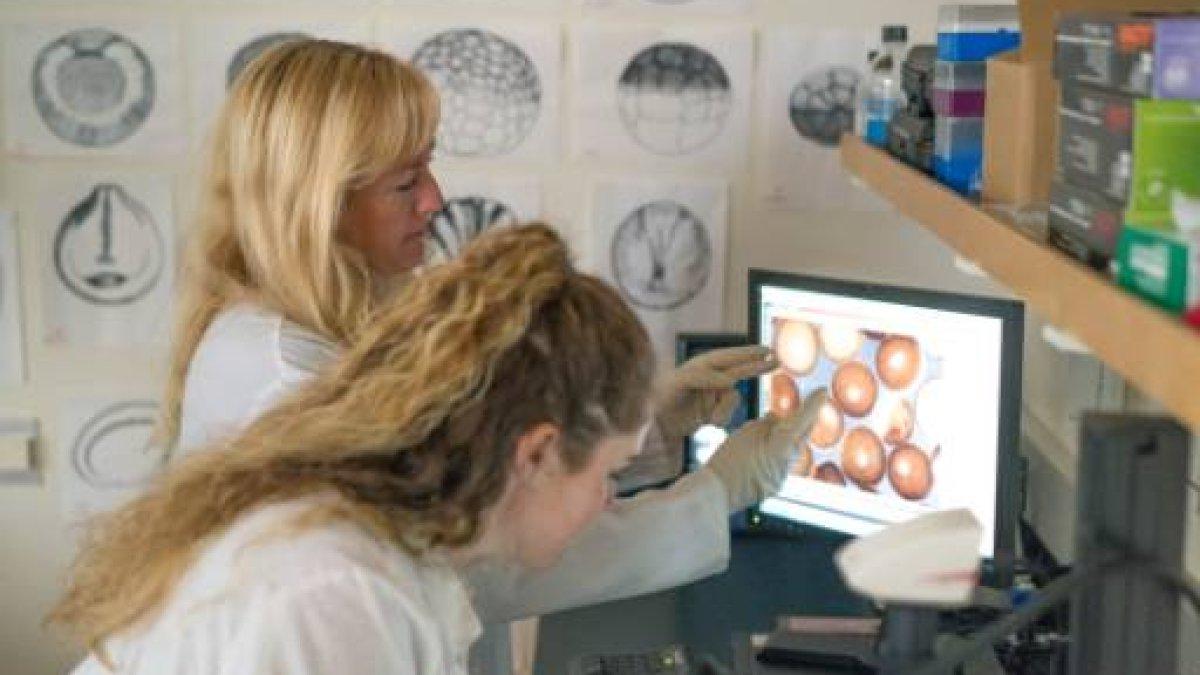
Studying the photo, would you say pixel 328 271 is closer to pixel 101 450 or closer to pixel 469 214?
pixel 469 214

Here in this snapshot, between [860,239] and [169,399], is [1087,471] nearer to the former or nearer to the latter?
[169,399]

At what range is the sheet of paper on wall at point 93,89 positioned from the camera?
2469 mm

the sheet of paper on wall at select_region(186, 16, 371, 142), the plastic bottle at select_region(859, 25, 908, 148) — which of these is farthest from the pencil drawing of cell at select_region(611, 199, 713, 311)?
the sheet of paper on wall at select_region(186, 16, 371, 142)

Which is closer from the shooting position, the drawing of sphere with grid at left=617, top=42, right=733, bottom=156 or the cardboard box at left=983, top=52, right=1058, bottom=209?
the cardboard box at left=983, top=52, right=1058, bottom=209

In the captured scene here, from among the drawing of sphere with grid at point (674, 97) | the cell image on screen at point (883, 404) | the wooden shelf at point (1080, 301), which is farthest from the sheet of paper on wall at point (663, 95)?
the wooden shelf at point (1080, 301)

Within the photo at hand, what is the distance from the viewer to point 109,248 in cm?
254

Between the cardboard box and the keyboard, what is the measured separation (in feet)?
→ 2.25

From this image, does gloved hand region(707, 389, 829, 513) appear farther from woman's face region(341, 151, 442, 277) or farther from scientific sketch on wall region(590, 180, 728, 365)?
scientific sketch on wall region(590, 180, 728, 365)

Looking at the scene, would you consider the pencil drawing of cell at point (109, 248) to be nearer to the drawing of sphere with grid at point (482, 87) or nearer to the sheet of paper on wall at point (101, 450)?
the sheet of paper on wall at point (101, 450)

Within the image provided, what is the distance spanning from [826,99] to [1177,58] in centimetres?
149

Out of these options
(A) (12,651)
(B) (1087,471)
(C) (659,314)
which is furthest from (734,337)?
(B) (1087,471)

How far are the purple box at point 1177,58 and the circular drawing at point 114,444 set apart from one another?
194 centimetres

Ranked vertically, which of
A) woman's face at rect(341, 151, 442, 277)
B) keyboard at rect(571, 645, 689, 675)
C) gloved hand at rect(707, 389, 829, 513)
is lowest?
keyboard at rect(571, 645, 689, 675)

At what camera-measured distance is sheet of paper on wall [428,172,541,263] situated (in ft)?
8.22
